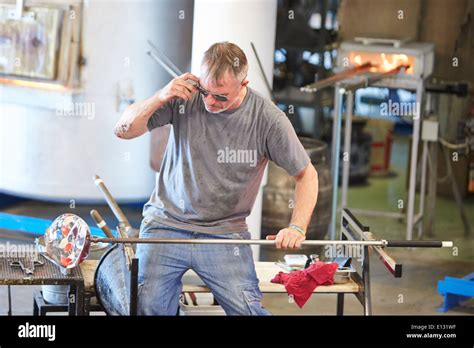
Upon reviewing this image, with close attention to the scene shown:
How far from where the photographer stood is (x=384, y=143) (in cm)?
890

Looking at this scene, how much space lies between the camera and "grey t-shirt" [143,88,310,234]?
13.9ft

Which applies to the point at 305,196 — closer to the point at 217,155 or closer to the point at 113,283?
the point at 217,155

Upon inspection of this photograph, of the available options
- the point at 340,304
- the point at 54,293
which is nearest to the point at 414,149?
the point at 340,304

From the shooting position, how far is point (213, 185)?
4.27 meters

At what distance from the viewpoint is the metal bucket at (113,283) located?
14.0 feet

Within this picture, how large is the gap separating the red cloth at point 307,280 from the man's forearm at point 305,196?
0.38 metres

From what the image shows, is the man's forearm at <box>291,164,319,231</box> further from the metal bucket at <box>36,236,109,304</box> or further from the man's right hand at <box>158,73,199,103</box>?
the metal bucket at <box>36,236,109,304</box>

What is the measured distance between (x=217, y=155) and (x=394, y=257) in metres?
2.64

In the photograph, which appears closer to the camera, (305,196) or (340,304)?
(305,196)

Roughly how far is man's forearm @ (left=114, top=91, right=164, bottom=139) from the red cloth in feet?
3.09

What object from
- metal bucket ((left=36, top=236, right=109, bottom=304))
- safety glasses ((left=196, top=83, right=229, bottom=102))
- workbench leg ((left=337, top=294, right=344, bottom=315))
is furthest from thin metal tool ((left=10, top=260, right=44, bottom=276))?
workbench leg ((left=337, top=294, right=344, bottom=315))

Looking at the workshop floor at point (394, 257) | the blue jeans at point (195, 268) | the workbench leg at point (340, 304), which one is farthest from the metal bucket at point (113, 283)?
the workbench leg at point (340, 304)

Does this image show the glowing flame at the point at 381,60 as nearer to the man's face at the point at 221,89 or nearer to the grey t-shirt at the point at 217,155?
the grey t-shirt at the point at 217,155

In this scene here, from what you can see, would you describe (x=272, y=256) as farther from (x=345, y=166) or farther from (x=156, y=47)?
(x=156, y=47)
